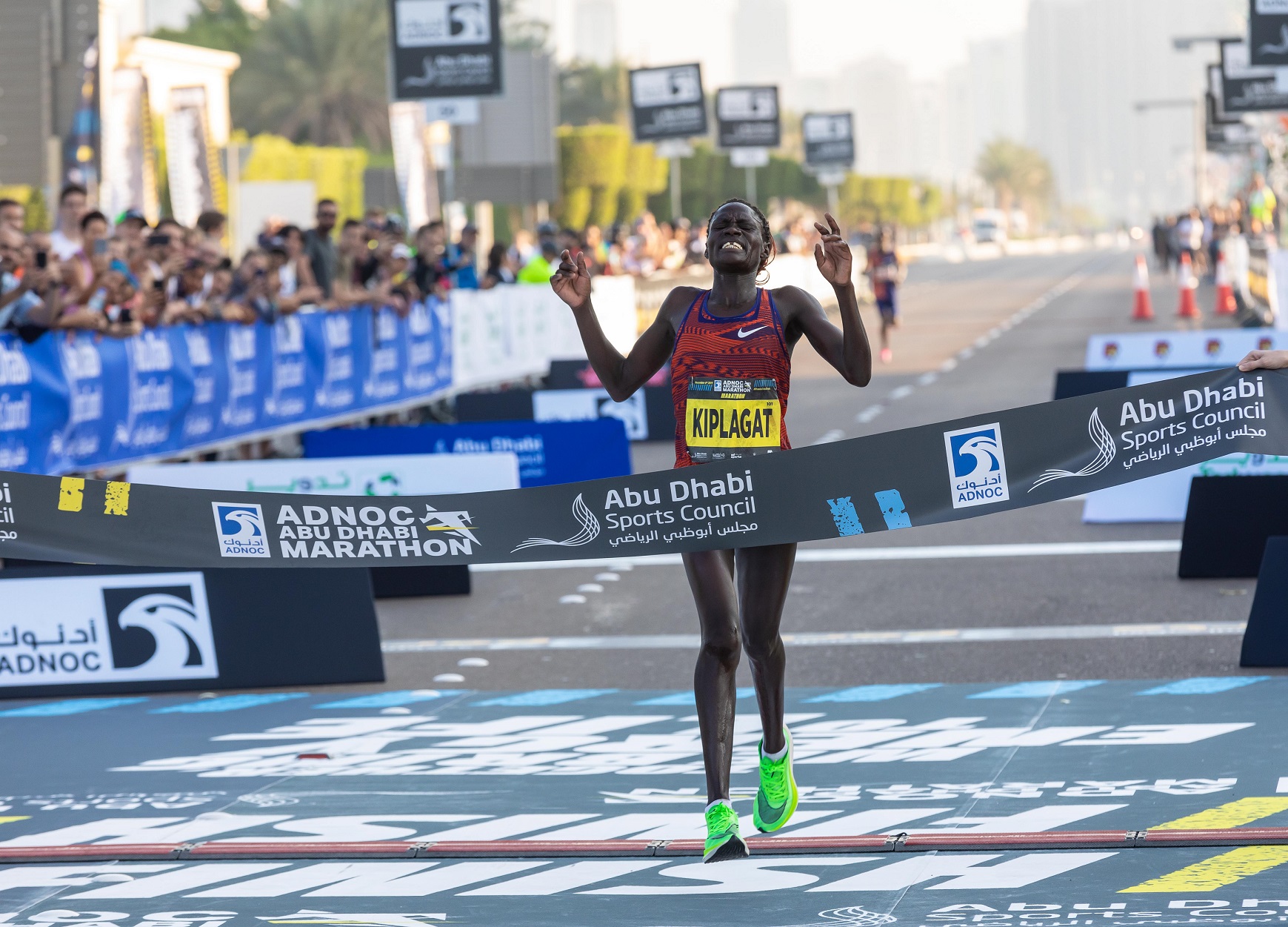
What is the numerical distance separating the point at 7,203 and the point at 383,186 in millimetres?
27872

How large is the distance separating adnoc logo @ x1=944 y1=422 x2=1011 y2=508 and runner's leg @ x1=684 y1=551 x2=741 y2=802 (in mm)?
974

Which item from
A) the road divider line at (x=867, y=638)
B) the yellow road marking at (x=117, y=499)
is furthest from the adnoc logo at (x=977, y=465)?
the road divider line at (x=867, y=638)

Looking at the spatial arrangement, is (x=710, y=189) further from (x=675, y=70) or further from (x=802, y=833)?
(x=802, y=833)

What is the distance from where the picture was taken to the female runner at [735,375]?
5.53 meters

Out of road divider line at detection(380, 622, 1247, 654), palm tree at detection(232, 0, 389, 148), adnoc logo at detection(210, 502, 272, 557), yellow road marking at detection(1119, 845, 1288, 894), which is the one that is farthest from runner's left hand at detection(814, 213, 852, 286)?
palm tree at detection(232, 0, 389, 148)

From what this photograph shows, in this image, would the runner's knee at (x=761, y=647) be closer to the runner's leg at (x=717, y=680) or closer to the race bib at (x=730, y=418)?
the runner's leg at (x=717, y=680)

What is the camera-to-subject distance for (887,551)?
42.2 feet

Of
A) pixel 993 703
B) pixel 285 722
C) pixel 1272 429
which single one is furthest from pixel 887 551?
pixel 1272 429

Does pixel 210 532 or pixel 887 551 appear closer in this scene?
pixel 210 532

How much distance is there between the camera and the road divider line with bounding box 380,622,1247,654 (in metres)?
9.58

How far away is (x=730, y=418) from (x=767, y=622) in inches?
24.6

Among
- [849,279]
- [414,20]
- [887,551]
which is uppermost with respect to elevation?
[414,20]

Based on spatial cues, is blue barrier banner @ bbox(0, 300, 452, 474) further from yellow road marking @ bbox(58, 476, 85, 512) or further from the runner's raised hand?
the runner's raised hand

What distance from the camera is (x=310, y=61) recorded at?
68.6 metres
